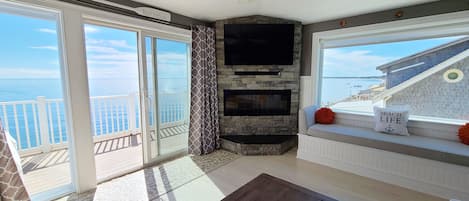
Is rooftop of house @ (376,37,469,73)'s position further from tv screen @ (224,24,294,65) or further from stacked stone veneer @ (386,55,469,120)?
tv screen @ (224,24,294,65)

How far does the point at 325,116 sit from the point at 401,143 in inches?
40.8

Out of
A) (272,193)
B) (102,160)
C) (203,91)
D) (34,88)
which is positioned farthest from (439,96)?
(34,88)

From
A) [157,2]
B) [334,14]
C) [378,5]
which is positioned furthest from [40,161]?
[378,5]

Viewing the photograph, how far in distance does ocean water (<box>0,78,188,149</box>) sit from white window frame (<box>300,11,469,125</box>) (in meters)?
2.15

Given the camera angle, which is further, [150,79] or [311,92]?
[311,92]

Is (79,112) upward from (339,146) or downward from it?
upward

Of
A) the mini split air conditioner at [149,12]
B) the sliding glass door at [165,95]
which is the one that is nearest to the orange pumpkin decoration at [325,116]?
the sliding glass door at [165,95]

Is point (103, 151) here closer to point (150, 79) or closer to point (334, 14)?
point (150, 79)

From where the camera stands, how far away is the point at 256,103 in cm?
372

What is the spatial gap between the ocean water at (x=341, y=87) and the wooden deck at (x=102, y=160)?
8.10ft

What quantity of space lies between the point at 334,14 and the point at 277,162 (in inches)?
90.6

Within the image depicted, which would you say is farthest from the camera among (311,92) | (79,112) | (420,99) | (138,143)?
(138,143)

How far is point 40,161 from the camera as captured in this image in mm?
2936

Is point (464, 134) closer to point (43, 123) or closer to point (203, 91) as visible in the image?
point (203, 91)
